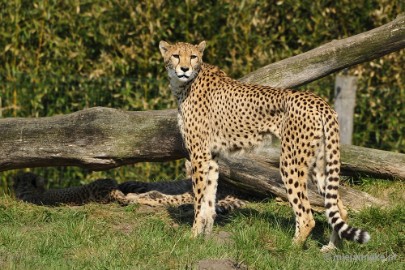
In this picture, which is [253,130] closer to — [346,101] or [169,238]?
[169,238]

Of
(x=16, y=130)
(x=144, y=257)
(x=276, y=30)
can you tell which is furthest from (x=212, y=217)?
(x=276, y=30)

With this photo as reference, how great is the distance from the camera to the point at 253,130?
6.73m

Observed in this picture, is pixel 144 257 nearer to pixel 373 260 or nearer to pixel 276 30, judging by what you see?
pixel 373 260

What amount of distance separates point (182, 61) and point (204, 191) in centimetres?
94

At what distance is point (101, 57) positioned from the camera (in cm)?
1038

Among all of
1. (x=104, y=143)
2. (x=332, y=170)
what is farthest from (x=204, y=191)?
(x=332, y=170)

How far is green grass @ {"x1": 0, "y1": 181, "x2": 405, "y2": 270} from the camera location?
18.8ft

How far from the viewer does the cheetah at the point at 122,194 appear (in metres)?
7.80

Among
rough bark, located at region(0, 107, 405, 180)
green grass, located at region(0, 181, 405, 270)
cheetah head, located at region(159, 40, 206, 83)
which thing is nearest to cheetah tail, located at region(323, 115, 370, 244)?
green grass, located at region(0, 181, 405, 270)

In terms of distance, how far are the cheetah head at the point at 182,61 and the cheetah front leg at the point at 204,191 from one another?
61 centimetres

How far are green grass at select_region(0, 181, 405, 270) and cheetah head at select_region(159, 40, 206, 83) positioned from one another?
105 centimetres

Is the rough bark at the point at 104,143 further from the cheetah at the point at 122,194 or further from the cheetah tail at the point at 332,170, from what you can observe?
the cheetah tail at the point at 332,170

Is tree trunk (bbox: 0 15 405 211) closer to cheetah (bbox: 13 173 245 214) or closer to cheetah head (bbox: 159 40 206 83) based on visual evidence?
cheetah (bbox: 13 173 245 214)

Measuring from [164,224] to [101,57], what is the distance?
12.4ft
